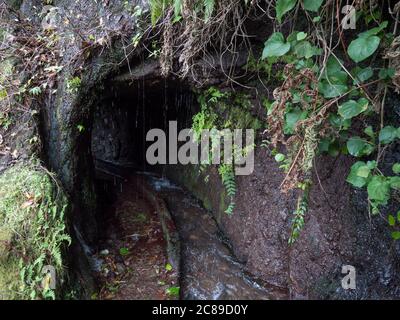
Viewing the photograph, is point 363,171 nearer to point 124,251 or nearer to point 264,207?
point 264,207

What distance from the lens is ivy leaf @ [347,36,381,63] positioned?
2570 mm

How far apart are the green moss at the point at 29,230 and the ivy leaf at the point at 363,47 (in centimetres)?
356

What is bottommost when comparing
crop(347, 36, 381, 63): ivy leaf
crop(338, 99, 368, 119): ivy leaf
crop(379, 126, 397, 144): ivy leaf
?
crop(379, 126, 397, 144): ivy leaf

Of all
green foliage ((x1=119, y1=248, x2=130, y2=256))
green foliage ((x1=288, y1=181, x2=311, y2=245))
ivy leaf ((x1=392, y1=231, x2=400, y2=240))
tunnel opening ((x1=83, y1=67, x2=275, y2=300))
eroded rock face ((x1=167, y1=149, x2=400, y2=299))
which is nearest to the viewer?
ivy leaf ((x1=392, y1=231, x2=400, y2=240))

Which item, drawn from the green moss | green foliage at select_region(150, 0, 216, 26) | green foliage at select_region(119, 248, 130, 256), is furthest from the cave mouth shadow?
the green moss

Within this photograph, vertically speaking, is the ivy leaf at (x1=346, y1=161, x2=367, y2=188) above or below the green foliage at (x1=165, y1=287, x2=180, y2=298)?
above

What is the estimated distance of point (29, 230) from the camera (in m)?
4.05

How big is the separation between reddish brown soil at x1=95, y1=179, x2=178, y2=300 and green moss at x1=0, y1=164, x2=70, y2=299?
985mm

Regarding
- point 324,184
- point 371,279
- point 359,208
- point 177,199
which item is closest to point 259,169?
point 324,184

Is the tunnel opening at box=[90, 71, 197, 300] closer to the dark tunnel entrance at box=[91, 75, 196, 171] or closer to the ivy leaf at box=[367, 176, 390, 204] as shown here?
the dark tunnel entrance at box=[91, 75, 196, 171]

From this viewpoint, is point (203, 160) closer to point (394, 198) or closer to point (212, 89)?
point (212, 89)

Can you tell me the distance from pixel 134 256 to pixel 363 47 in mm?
4371

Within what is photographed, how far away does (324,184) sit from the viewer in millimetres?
4164

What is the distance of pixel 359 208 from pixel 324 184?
19.5 inches
